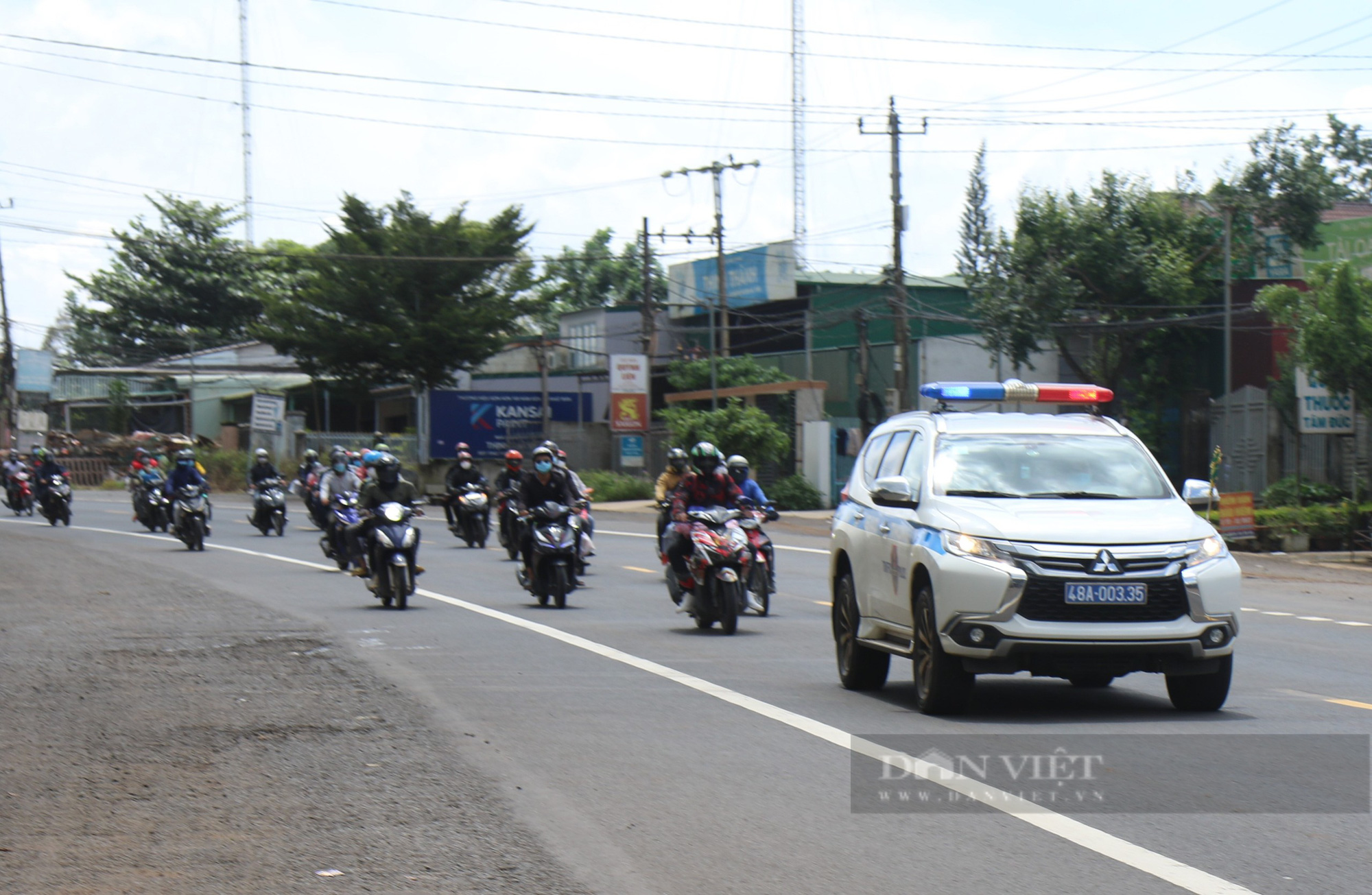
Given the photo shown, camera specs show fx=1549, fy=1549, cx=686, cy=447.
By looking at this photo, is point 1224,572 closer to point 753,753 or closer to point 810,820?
point 753,753

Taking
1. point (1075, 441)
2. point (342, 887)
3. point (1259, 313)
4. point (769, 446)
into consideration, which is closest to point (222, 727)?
point (342, 887)

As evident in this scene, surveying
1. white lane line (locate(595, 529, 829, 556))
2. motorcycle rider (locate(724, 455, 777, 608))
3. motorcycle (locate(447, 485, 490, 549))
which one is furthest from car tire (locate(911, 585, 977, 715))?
motorcycle (locate(447, 485, 490, 549))

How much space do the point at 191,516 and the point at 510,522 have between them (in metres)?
7.25

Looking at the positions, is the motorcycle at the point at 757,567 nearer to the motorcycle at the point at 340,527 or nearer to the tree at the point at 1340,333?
the motorcycle at the point at 340,527

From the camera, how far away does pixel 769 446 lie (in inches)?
1688

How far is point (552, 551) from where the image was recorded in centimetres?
1691

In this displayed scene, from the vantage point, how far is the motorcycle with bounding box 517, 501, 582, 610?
16922 mm

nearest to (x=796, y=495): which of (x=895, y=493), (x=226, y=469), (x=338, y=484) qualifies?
(x=338, y=484)

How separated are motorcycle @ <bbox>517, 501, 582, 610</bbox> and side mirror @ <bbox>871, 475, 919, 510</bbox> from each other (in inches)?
311

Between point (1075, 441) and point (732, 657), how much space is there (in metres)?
3.85

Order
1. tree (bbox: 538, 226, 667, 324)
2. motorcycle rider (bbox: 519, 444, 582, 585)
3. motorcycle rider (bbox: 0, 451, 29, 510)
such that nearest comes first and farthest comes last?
motorcycle rider (bbox: 519, 444, 582, 585)
motorcycle rider (bbox: 0, 451, 29, 510)
tree (bbox: 538, 226, 667, 324)


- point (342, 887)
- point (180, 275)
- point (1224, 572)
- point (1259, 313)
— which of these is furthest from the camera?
point (180, 275)

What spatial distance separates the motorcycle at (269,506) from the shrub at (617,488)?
16968 millimetres

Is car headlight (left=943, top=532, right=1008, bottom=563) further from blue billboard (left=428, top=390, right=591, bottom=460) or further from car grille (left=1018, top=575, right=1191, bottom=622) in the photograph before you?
blue billboard (left=428, top=390, right=591, bottom=460)
